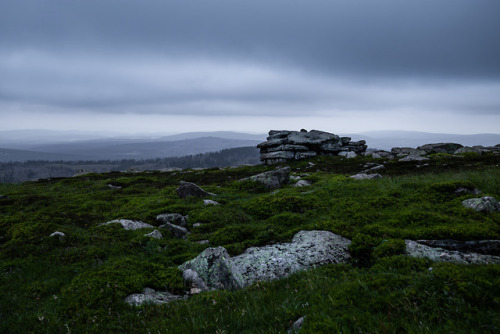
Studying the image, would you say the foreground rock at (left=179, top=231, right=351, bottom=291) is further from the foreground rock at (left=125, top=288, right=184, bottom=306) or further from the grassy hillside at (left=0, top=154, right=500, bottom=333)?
the foreground rock at (left=125, top=288, right=184, bottom=306)

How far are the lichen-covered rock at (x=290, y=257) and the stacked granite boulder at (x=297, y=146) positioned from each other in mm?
40683

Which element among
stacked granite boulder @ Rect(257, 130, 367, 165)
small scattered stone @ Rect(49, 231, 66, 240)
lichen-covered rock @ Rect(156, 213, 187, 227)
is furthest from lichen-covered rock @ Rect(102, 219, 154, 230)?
stacked granite boulder @ Rect(257, 130, 367, 165)

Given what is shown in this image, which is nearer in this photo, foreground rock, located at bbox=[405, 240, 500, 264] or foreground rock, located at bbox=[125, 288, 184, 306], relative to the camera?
foreground rock, located at bbox=[125, 288, 184, 306]

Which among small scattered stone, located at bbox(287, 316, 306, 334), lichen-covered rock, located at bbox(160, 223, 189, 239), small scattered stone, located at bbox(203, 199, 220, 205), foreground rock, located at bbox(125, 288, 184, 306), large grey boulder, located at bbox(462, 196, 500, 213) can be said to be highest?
large grey boulder, located at bbox(462, 196, 500, 213)

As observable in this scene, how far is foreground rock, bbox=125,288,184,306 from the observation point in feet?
22.0

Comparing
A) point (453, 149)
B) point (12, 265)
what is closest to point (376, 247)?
point (12, 265)

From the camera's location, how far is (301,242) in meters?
9.64

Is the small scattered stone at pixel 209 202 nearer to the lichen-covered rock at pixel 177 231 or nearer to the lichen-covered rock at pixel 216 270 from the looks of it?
the lichen-covered rock at pixel 177 231

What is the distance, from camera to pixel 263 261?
Result: 27.7ft

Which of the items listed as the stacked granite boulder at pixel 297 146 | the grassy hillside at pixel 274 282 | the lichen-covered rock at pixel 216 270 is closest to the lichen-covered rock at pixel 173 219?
the grassy hillside at pixel 274 282

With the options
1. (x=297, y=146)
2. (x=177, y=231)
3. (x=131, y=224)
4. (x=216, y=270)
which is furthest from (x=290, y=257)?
(x=297, y=146)

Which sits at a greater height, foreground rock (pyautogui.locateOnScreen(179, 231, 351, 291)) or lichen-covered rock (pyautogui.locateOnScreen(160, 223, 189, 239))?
foreground rock (pyautogui.locateOnScreen(179, 231, 351, 291))

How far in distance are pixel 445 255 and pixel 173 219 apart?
12.6 metres

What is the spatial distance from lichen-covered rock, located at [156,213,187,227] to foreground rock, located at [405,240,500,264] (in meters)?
10.9
